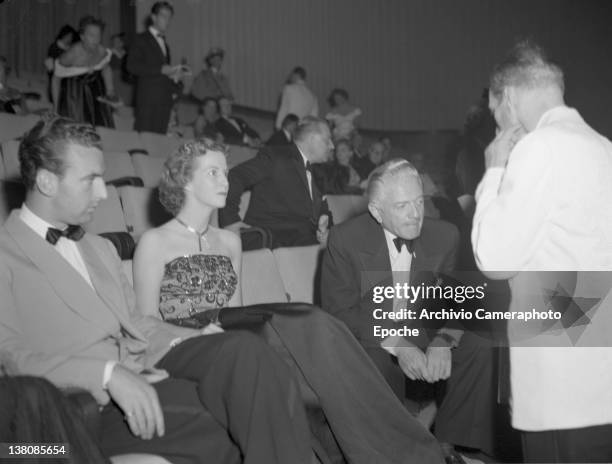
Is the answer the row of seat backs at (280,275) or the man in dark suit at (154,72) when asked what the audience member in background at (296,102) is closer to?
the man in dark suit at (154,72)

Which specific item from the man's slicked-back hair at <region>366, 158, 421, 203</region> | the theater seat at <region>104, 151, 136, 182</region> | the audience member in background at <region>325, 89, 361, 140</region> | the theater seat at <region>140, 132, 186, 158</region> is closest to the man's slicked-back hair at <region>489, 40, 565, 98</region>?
the man's slicked-back hair at <region>366, 158, 421, 203</region>

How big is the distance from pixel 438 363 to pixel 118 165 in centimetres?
234

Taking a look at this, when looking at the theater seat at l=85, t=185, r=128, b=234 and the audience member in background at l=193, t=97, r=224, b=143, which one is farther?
the audience member in background at l=193, t=97, r=224, b=143

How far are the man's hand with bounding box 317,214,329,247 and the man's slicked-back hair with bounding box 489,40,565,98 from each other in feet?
7.17

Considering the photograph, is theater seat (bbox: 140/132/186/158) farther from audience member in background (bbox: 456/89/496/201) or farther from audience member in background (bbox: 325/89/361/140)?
audience member in background (bbox: 325/89/361/140)

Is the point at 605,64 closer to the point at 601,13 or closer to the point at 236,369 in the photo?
the point at 601,13

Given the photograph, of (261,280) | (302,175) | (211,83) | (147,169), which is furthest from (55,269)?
(211,83)

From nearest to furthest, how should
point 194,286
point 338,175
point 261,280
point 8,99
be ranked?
point 194,286 < point 261,280 < point 8,99 < point 338,175

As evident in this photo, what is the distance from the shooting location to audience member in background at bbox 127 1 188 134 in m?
4.84

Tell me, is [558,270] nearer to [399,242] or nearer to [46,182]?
[399,242]

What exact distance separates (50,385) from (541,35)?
914cm

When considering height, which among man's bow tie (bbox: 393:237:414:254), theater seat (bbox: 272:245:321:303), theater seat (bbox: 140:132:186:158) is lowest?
theater seat (bbox: 272:245:321:303)

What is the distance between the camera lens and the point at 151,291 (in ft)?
6.35

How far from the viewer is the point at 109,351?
157cm
